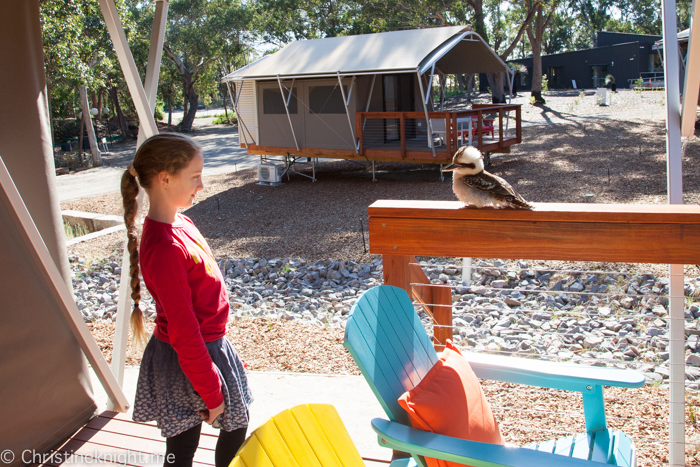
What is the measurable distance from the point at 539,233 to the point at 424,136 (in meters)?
11.6

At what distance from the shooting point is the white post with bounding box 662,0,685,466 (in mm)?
1862

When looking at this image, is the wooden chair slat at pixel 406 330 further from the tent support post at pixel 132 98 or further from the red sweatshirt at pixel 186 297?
the tent support post at pixel 132 98

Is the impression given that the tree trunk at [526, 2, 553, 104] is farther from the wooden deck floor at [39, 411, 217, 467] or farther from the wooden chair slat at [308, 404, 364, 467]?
the wooden chair slat at [308, 404, 364, 467]

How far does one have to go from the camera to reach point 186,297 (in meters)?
1.66

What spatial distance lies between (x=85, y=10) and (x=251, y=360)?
50.5 feet

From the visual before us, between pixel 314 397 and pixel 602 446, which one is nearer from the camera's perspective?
pixel 602 446

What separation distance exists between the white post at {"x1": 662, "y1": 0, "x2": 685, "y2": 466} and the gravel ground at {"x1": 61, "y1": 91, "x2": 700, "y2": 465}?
1.56 feet

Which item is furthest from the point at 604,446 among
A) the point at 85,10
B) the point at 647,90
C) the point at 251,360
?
the point at 647,90

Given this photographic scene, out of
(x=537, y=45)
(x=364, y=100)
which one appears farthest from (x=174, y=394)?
(x=537, y=45)

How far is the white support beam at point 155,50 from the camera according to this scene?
2730 millimetres

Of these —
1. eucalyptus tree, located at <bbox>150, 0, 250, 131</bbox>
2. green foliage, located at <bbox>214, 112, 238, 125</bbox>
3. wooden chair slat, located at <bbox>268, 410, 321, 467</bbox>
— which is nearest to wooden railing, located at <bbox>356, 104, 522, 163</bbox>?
wooden chair slat, located at <bbox>268, 410, 321, 467</bbox>

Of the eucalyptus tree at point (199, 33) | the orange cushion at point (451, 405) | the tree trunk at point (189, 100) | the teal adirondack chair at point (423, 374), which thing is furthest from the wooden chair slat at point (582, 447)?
the tree trunk at point (189, 100)

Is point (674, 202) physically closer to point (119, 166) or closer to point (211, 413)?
point (211, 413)

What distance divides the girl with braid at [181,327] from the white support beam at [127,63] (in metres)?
0.97
